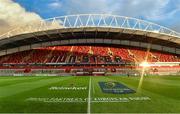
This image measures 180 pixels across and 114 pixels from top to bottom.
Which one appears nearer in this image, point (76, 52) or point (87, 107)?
point (87, 107)

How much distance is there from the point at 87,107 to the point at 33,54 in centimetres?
7058

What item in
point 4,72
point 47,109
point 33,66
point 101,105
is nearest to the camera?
point 47,109

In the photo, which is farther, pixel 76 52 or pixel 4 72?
pixel 76 52

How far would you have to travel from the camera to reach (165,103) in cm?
1469

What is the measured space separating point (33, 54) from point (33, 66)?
6.77m

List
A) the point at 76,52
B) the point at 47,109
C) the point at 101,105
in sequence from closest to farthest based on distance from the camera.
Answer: the point at 47,109 < the point at 101,105 < the point at 76,52

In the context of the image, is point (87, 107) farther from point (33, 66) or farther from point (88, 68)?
point (33, 66)

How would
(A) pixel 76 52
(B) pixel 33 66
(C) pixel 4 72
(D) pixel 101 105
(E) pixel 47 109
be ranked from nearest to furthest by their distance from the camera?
(E) pixel 47 109, (D) pixel 101 105, (C) pixel 4 72, (B) pixel 33 66, (A) pixel 76 52

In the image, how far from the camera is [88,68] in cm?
7262

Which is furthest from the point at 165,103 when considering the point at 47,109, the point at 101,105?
the point at 47,109

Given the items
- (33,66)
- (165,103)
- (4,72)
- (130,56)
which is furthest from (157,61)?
(165,103)

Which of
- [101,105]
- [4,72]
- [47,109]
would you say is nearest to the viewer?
[47,109]

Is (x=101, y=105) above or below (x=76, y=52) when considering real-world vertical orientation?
below

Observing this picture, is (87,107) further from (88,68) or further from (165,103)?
Result: (88,68)
